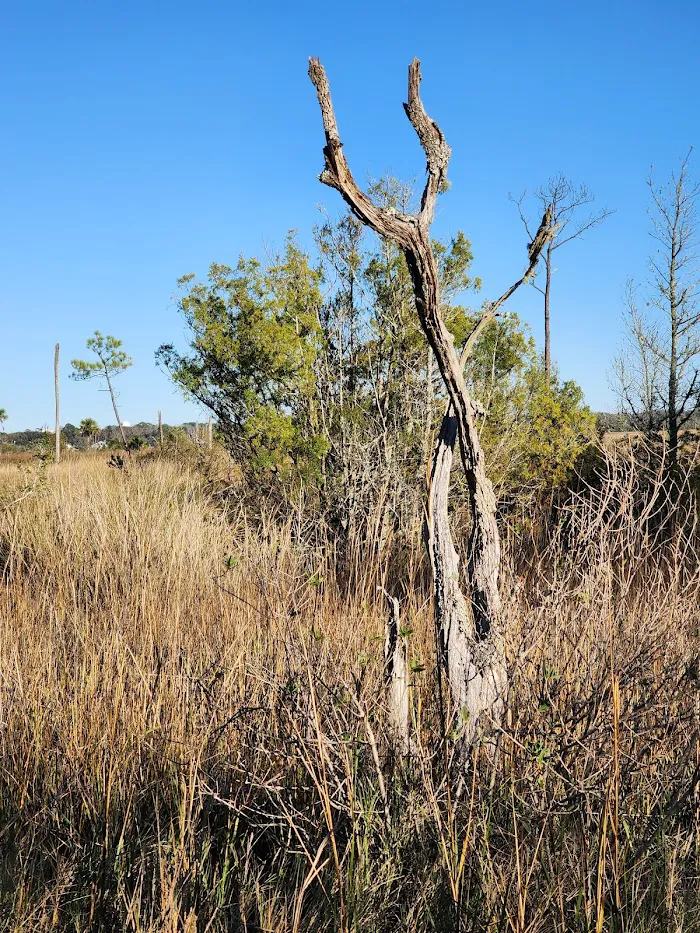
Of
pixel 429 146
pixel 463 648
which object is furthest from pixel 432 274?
pixel 463 648

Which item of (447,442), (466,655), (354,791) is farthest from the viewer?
(447,442)

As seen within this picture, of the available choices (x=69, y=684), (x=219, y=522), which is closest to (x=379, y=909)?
(x=69, y=684)

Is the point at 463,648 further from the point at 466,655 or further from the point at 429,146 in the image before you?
the point at 429,146

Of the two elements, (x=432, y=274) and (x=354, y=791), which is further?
(x=432, y=274)

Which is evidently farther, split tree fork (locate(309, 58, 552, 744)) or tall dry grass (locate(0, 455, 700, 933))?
split tree fork (locate(309, 58, 552, 744))

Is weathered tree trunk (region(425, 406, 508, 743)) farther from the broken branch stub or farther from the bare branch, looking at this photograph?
the bare branch

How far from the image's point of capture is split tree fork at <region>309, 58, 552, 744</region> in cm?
253

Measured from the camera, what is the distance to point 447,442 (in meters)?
2.78

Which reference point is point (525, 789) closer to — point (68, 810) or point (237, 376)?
point (68, 810)

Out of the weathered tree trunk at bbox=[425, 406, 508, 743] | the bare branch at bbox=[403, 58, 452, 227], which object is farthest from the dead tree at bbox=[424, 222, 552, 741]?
the bare branch at bbox=[403, 58, 452, 227]

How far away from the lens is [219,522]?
6.50 metres

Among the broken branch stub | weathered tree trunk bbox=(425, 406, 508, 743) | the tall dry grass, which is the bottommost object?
the tall dry grass

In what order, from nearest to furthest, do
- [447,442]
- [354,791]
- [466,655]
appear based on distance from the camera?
[354,791]
[466,655]
[447,442]

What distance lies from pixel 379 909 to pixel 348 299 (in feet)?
19.9
